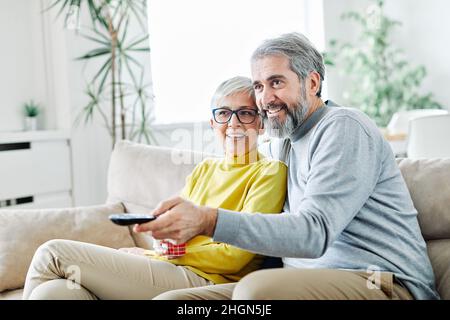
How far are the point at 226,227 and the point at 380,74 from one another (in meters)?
4.43

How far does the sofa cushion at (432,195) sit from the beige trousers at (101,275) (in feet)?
2.03

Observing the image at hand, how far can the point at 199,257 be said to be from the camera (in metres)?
1.66

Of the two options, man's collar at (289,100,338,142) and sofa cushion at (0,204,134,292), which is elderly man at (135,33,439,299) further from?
sofa cushion at (0,204,134,292)

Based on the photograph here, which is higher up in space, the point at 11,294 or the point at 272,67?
the point at 272,67

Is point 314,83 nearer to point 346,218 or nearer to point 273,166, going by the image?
point 273,166

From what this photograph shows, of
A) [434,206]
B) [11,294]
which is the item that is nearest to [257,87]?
[434,206]

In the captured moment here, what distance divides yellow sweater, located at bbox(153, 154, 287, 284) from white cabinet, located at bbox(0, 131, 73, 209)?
6.29 feet

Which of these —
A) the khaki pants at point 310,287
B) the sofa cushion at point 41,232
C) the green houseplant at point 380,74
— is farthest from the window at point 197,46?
the khaki pants at point 310,287

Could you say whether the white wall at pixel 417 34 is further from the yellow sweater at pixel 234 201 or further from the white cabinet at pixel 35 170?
the yellow sweater at pixel 234 201

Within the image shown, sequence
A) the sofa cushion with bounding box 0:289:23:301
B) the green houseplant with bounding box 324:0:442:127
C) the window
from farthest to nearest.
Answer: the green houseplant with bounding box 324:0:442:127, the window, the sofa cushion with bounding box 0:289:23:301

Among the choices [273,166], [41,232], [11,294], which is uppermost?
[273,166]

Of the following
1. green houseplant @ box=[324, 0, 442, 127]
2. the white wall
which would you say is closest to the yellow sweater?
green houseplant @ box=[324, 0, 442, 127]

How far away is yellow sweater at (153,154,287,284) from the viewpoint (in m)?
1.62
